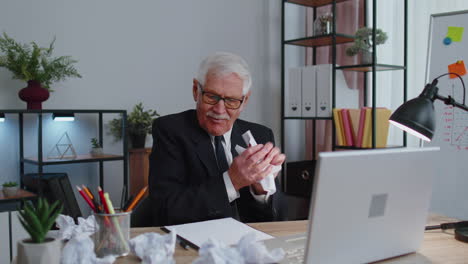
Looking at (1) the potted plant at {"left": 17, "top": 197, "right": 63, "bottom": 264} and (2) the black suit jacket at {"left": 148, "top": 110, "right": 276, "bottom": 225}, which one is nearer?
(1) the potted plant at {"left": 17, "top": 197, "right": 63, "bottom": 264}

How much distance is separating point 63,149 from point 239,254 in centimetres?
226

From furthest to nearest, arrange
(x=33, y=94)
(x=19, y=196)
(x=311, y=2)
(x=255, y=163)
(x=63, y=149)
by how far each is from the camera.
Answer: (x=311, y=2) < (x=63, y=149) < (x=33, y=94) < (x=19, y=196) < (x=255, y=163)

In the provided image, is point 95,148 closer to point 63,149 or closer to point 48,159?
point 63,149

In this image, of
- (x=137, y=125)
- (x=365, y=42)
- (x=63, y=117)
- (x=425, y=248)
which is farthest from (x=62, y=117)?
(x=425, y=248)

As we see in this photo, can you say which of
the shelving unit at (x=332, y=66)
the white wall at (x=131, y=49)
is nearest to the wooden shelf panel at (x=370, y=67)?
the shelving unit at (x=332, y=66)

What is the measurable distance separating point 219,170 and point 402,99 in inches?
78.8

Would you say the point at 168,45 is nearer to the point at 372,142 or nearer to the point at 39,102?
the point at 39,102

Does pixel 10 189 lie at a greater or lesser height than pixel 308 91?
lesser

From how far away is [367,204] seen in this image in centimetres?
92

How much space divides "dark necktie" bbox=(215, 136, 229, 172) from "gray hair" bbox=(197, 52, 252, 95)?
221 mm

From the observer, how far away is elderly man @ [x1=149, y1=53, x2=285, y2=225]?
1501 mm

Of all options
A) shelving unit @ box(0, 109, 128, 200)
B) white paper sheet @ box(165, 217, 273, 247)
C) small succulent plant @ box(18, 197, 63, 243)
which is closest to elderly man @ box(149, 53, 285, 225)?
white paper sheet @ box(165, 217, 273, 247)

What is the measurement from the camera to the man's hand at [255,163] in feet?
4.72

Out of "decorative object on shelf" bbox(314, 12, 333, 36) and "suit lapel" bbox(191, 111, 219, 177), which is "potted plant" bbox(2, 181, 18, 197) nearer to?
"suit lapel" bbox(191, 111, 219, 177)
